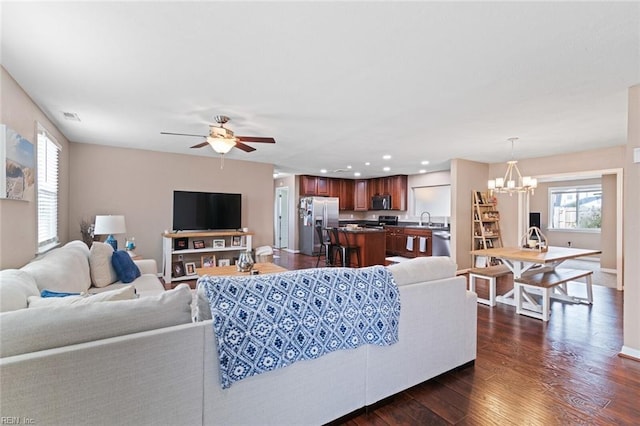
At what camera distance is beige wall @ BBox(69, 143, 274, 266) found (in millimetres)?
4695

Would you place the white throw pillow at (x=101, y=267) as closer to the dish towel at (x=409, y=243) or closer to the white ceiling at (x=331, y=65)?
the white ceiling at (x=331, y=65)

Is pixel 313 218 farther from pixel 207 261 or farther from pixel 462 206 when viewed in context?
pixel 462 206

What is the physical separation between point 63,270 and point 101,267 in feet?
2.29

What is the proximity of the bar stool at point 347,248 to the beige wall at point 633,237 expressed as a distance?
4.32 m

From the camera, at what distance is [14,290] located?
1462 millimetres

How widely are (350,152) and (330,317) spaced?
401 cm

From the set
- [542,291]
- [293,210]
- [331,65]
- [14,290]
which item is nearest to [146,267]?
[14,290]

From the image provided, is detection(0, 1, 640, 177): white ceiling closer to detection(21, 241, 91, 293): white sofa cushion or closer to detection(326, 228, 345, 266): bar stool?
detection(21, 241, 91, 293): white sofa cushion

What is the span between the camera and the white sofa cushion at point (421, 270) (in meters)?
1.98

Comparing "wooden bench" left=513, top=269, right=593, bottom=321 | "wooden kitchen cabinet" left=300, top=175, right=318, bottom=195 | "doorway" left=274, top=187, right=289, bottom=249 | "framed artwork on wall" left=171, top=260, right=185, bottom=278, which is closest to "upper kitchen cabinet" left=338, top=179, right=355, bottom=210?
"wooden kitchen cabinet" left=300, top=175, right=318, bottom=195

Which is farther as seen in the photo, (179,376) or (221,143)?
(221,143)

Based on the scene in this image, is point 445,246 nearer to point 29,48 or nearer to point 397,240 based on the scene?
point 397,240

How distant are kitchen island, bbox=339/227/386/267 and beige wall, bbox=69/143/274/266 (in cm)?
206

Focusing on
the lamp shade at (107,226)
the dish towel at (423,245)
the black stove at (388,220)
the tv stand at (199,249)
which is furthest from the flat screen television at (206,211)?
the black stove at (388,220)
